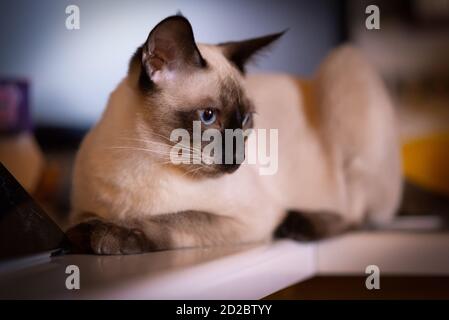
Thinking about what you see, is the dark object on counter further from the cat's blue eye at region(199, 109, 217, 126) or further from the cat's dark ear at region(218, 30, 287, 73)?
the cat's dark ear at region(218, 30, 287, 73)

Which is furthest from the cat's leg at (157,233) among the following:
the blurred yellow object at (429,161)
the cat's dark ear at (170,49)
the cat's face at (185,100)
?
the blurred yellow object at (429,161)

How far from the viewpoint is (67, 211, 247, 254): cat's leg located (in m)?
0.95

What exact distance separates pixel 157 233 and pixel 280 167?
0.52m

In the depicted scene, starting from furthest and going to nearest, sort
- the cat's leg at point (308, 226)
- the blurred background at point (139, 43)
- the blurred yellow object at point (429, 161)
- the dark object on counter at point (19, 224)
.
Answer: the blurred yellow object at point (429, 161), the cat's leg at point (308, 226), the blurred background at point (139, 43), the dark object on counter at point (19, 224)

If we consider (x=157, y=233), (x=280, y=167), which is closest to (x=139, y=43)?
(x=157, y=233)

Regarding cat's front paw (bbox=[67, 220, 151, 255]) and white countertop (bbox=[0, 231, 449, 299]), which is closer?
white countertop (bbox=[0, 231, 449, 299])

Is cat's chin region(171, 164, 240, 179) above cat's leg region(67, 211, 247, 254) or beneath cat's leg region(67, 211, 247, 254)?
above

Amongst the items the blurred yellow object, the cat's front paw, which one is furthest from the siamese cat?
the blurred yellow object

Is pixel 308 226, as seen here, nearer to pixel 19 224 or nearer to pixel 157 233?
pixel 157 233

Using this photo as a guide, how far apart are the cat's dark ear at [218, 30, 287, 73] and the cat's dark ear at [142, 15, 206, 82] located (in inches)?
5.6

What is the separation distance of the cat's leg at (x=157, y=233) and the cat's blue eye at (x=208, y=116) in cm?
19

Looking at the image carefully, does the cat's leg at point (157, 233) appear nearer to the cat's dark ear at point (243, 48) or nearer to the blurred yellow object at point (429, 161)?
the cat's dark ear at point (243, 48)

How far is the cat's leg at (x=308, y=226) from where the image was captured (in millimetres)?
1297

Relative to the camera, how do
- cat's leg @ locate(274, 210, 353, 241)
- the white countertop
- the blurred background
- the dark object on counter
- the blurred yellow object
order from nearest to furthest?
the white countertop, the dark object on counter, the blurred background, cat's leg @ locate(274, 210, 353, 241), the blurred yellow object
